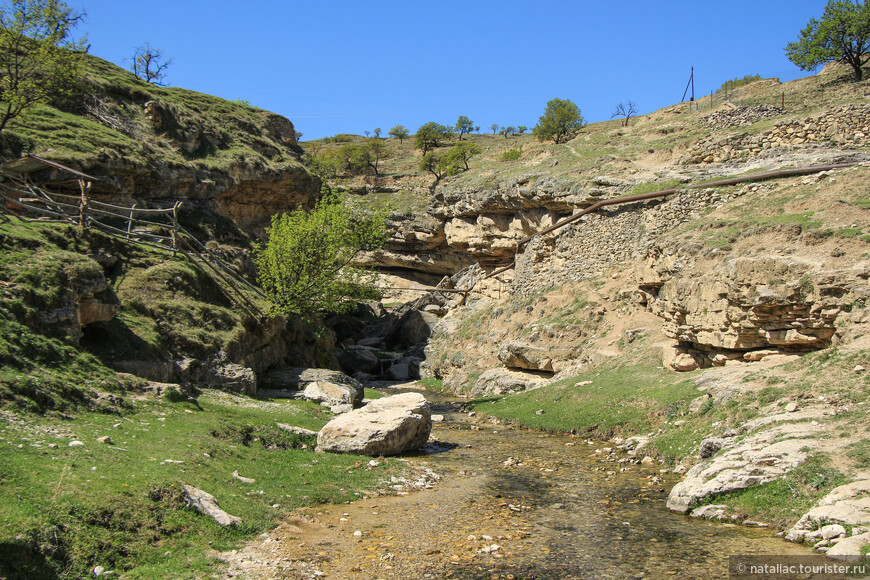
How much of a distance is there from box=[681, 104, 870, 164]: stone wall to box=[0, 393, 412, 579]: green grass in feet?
79.3

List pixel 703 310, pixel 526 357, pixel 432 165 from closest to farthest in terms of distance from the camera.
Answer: pixel 703 310 < pixel 526 357 < pixel 432 165

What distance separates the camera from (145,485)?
8.62m

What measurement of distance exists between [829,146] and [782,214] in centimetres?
884

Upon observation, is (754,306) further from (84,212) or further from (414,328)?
(414,328)

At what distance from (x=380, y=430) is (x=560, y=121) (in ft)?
175

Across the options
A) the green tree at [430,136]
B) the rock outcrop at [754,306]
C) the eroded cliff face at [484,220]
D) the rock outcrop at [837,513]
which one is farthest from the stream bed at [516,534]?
the green tree at [430,136]

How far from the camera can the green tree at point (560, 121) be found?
201ft

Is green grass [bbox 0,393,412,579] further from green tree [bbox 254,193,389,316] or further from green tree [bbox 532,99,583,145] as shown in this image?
green tree [bbox 532,99,583,145]

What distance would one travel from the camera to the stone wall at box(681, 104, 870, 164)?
25.9m

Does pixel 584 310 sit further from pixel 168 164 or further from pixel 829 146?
pixel 168 164

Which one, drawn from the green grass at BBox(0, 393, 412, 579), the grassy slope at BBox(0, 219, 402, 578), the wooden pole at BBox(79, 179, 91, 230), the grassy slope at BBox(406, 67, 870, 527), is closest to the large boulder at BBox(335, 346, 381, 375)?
the grassy slope at BBox(406, 67, 870, 527)

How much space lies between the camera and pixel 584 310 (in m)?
26.7

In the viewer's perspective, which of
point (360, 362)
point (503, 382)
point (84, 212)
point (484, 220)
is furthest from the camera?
point (484, 220)

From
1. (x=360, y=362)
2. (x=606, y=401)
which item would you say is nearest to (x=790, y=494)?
(x=606, y=401)
